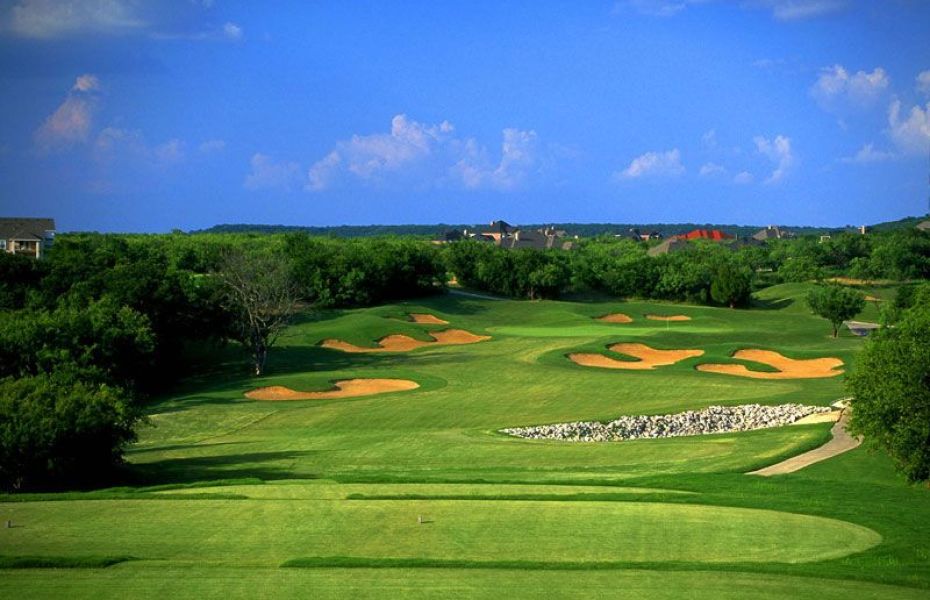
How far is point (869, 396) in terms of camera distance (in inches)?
1240

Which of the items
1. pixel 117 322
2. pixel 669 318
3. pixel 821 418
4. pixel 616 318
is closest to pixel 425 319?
pixel 616 318

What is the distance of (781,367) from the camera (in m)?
61.4

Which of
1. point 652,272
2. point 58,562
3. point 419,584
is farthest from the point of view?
point 652,272

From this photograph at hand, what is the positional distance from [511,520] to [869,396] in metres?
14.1

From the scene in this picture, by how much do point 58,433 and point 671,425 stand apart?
23035mm

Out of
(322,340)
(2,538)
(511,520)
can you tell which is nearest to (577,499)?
(511,520)

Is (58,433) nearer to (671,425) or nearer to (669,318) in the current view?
(671,425)

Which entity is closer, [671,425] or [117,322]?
[671,425]

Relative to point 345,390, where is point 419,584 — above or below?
above

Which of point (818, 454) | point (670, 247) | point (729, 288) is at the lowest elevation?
point (818, 454)

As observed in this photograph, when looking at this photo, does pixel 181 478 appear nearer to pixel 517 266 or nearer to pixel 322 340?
pixel 322 340

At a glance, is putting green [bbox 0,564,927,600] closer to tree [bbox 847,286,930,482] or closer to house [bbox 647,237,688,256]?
tree [bbox 847,286,930,482]

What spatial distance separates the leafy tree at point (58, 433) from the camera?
28.2m

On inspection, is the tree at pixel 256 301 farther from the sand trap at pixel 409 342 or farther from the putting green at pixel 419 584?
the putting green at pixel 419 584
